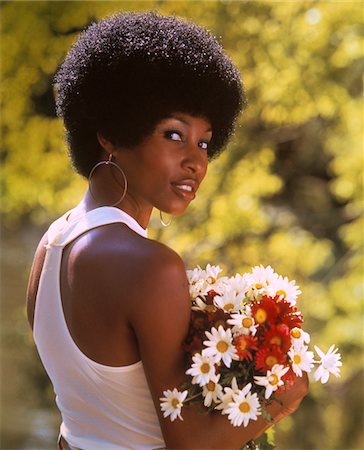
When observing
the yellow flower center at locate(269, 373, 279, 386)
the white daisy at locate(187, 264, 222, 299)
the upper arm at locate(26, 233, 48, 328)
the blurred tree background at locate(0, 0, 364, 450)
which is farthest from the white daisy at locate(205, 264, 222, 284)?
the blurred tree background at locate(0, 0, 364, 450)

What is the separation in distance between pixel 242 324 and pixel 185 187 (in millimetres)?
366

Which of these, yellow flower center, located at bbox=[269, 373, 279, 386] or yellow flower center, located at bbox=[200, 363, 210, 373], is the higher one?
yellow flower center, located at bbox=[269, 373, 279, 386]

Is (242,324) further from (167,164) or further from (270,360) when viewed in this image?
(167,164)

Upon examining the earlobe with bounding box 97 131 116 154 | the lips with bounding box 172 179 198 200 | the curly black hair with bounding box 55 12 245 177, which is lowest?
the lips with bounding box 172 179 198 200

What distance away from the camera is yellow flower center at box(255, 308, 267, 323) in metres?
1.96

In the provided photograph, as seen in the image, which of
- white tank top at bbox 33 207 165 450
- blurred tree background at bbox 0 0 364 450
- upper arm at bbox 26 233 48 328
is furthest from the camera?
blurred tree background at bbox 0 0 364 450

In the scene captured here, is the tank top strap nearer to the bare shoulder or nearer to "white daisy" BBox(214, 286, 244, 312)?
the bare shoulder

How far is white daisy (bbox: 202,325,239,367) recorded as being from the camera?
1.86 m

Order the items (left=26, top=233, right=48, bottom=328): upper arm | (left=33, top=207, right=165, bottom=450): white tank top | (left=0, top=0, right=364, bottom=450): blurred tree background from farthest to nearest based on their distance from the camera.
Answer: (left=0, top=0, right=364, bottom=450): blurred tree background
(left=26, top=233, right=48, bottom=328): upper arm
(left=33, top=207, right=165, bottom=450): white tank top

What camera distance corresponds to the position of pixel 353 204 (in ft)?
21.9

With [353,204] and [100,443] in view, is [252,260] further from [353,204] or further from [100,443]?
[100,443]

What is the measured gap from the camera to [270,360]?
75.2 inches

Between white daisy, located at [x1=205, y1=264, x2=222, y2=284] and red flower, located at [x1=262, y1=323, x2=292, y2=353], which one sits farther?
white daisy, located at [x1=205, y1=264, x2=222, y2=284]

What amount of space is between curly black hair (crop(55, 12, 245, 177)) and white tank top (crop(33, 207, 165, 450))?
0.87ft
